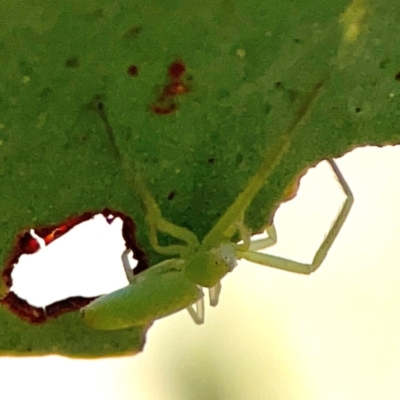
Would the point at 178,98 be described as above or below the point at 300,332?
above

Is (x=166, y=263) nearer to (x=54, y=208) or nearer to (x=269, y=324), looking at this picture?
(x=54, y=208)

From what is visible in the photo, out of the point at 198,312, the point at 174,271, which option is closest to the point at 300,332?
the point at 198,312

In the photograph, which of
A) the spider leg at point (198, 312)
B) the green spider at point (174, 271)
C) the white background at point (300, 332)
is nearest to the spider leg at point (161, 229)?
the green spider at point (174, 271)

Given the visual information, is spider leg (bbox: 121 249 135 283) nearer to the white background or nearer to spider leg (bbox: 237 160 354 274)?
spider leg (bbox: 237 160 354 274)

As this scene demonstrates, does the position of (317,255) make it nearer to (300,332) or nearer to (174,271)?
(174,271)

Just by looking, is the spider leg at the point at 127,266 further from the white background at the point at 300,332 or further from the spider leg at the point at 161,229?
the white background at the point at 300,332

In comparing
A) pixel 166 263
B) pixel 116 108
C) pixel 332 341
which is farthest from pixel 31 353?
pixel 332 341
